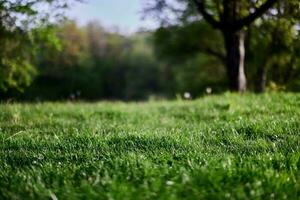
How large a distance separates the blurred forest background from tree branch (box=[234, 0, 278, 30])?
0.48m

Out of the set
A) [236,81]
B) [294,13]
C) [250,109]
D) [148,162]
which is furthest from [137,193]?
[236,81]

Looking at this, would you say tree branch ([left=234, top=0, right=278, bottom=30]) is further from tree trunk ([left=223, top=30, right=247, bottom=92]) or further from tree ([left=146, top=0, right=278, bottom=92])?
tree trunk ([left=223, top=30, right=247, bottom=92])

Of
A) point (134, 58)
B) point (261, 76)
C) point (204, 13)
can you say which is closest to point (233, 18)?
point (204, 13)

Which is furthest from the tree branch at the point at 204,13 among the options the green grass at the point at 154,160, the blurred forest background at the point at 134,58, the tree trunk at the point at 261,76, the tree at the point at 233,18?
the tree trunk at the point at 261,76

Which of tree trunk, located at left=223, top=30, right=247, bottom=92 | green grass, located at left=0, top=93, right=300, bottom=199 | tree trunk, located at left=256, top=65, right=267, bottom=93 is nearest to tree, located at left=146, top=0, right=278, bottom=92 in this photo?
tree trunk, located at left=223, top=30, right=247, bottom=92

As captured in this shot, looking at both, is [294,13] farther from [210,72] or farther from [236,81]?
[210,72]

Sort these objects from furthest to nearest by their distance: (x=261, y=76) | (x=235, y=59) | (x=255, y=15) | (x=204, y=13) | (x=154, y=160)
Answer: (x=261, y=76) → (x=235, y=59) → (x=204, y=13) → (x=255, y=15) → (x=154, y=160)

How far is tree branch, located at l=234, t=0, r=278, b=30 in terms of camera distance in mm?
15536

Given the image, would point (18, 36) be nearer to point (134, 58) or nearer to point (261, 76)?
point (261, 76)

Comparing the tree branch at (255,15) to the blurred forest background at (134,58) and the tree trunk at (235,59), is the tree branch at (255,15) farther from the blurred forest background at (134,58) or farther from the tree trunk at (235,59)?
the tree trunk at (235,59)

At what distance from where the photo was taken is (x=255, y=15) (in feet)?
53.4

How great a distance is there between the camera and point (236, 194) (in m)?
5.51

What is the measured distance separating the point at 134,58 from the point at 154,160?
6659 cm

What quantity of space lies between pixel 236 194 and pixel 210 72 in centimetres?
3276
